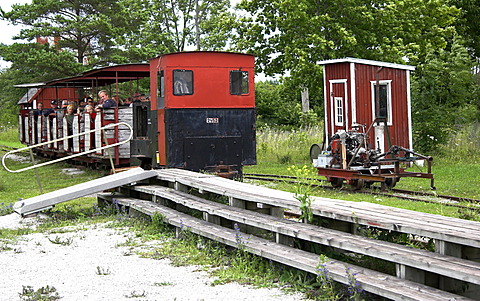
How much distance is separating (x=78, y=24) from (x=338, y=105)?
1658 cm

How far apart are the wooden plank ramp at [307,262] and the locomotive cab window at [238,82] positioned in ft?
17.2

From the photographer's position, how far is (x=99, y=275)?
22.9 feet

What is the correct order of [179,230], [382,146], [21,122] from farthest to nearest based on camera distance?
[21,122]
[382,146]
[179,230]

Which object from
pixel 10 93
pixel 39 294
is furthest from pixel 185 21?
pixel 39 294

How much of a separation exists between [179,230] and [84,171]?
13.4 m

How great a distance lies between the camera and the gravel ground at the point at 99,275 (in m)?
6.07

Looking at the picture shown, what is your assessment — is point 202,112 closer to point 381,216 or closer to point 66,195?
point 66,195

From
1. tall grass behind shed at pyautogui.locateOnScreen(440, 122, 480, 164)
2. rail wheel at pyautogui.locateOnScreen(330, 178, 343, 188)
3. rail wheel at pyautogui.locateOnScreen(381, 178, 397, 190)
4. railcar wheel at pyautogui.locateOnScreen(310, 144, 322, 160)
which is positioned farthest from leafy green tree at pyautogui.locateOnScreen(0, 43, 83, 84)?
rail wheel at pyautogui.locateOnScreen(381, 178, 397, 190)

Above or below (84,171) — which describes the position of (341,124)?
above

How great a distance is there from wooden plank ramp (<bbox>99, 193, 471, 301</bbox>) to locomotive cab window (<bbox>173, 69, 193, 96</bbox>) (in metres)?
4.64

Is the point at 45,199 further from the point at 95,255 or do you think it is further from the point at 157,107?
the point at 157,107

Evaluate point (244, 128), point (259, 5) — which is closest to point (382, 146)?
point (244, 128)

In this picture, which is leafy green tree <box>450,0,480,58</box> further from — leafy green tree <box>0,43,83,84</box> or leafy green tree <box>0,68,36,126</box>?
leafy green tree <box>0,68,36,126</box>

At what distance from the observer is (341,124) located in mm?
17844
